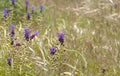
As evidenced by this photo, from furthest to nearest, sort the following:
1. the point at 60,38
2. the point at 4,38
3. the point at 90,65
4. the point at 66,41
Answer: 1. the point at 66,41
2. the point at 90,65
3. the point at 4,38
4. the point at 60,38

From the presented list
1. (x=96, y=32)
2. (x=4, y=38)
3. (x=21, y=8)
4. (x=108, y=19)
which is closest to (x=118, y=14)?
(x=108, y=19)

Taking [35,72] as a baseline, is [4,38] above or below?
above

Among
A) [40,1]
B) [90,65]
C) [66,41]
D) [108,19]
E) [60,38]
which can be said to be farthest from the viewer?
[40,1]

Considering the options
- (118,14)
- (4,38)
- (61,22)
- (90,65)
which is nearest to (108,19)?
(118,14)

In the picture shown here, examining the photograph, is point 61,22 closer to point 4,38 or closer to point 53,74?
point 4,38

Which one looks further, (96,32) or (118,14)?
(118,14)

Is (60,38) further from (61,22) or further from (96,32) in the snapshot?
(61,22)
